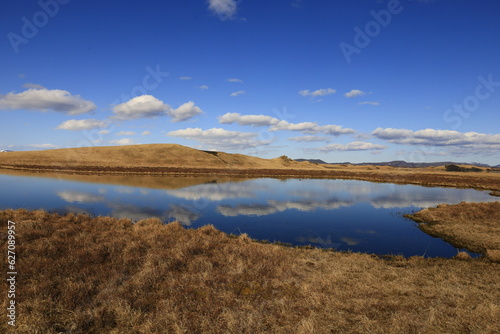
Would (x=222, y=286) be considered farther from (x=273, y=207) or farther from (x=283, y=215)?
(x=273, y=207)

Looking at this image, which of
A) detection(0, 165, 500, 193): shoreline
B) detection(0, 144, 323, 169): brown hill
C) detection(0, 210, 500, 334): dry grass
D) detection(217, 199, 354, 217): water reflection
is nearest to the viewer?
detection(0, 210, 500, 334): dry grass

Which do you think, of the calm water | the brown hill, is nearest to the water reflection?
the calm water

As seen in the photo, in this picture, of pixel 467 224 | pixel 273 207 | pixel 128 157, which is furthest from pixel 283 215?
pixel 128 157

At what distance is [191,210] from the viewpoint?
2609 centimetres

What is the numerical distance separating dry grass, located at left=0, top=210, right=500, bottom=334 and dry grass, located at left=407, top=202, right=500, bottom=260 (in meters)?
4.67

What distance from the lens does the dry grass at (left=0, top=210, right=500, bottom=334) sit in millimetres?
7570

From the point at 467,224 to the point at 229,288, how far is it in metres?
23.0

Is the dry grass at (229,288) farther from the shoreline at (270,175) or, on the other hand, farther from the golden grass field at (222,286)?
the shoreline at (270,175)

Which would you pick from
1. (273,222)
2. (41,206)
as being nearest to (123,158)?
(41,206)

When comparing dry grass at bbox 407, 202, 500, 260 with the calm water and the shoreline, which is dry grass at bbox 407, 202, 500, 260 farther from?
the shoreline

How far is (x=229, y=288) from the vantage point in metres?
9.86

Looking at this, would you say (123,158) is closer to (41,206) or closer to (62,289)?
(41,206)

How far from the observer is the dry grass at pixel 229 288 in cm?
757

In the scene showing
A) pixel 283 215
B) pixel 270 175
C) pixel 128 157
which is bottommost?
pixel 283 215
